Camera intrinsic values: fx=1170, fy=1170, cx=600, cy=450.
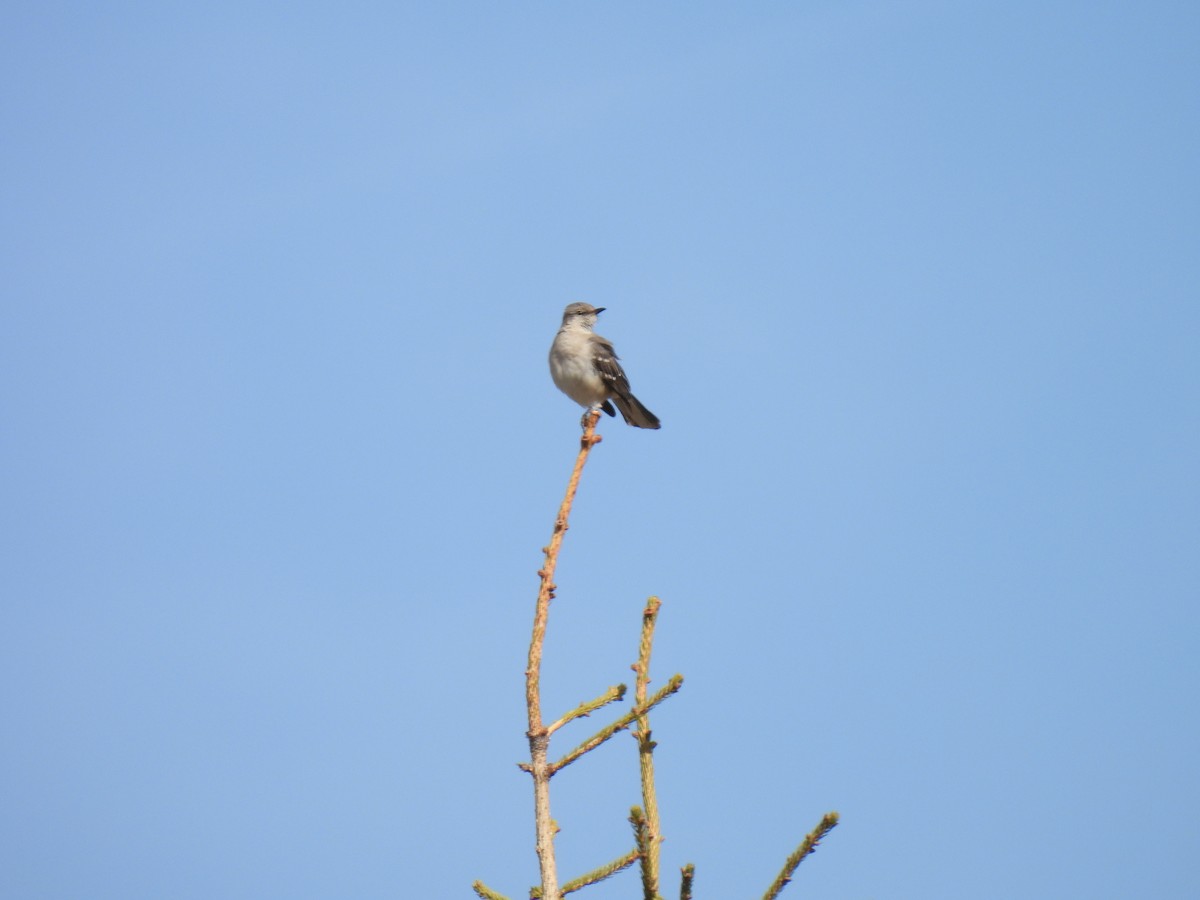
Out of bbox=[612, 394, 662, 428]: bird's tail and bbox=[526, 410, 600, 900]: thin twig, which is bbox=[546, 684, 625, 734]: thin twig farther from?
bbox=[612, 394, 662, 428]: bird's tail

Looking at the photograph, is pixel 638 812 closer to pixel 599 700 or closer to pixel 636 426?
pixel 599 700

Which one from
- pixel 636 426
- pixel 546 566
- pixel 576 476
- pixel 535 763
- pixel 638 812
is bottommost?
pixel 638 812

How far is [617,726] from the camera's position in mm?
3977

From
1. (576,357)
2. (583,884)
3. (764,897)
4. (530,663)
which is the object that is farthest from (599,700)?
(576,357)

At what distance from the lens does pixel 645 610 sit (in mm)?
4309

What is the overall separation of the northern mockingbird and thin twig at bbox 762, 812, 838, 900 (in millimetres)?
9547

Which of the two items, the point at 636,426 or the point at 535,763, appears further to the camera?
the point at 636,426

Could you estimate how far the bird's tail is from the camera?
1306 centimetres

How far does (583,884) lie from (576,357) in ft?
30.8

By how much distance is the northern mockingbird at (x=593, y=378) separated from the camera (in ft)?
42.6

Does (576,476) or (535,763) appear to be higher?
(576,476)

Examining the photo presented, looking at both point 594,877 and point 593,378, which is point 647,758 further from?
point 593,378

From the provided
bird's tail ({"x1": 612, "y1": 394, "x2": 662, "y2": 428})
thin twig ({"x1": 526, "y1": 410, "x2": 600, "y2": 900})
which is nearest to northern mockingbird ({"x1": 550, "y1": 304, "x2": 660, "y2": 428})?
bird's tail ({"x1": 612, "y1": 394, "x2": 662, "y2": 428})

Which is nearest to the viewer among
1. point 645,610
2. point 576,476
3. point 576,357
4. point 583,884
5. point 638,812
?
point 638,812
